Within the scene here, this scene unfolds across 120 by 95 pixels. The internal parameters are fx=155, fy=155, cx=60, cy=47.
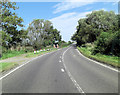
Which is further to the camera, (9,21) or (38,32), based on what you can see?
(38,32)

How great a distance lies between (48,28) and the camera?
250 feet

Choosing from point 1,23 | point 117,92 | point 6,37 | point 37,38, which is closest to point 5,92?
point 117,92

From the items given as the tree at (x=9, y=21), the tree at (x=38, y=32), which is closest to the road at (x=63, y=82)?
the tree at (x=9, y=21)

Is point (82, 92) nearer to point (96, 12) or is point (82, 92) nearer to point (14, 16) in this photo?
point (14, 16)

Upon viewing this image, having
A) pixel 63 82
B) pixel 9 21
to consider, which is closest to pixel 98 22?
pixel 9 21

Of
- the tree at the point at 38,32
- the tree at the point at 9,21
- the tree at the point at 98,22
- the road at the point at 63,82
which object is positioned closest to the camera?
the road at the point at 63,82

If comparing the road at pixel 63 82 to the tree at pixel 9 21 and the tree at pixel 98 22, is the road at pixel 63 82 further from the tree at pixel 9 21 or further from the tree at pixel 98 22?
the tree at pixel 98 22

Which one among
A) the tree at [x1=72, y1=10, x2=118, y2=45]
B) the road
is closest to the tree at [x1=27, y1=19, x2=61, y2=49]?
the tree at [x1=72, y1=10, x2=118, y2=45]

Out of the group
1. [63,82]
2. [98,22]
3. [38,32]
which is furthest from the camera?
[38,32]

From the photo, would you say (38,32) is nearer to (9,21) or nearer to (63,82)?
(9,21)

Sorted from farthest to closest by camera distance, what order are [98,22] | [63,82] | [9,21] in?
1. [98,22]
2. [9,21]
3. [63,82]

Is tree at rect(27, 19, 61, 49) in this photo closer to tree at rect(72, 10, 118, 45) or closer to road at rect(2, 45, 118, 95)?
tree at rect(72, 10, 118, 45)

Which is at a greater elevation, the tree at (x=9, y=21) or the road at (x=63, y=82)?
the tree at (x=9, y=21)

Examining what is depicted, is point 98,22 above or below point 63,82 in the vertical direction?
above
